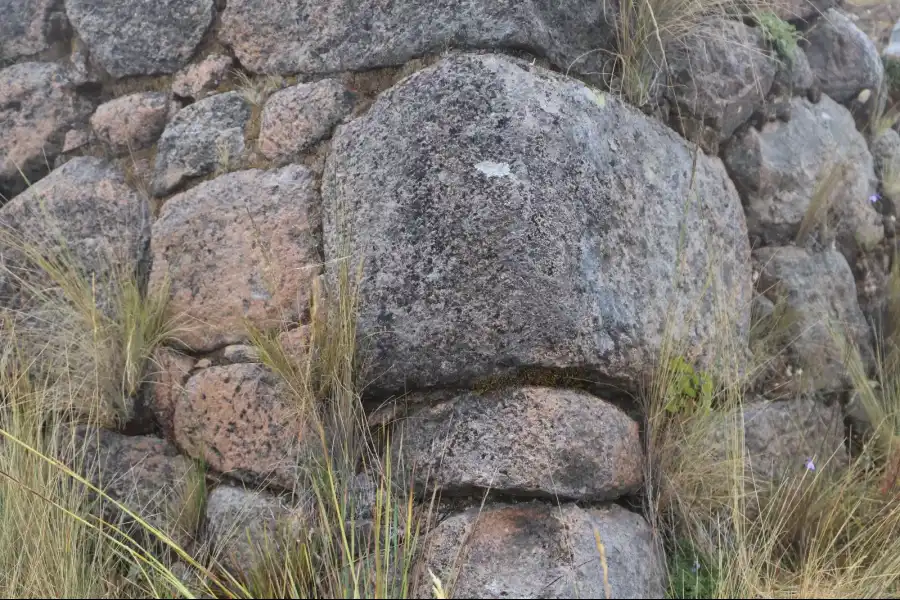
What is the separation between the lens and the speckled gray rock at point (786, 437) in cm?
222

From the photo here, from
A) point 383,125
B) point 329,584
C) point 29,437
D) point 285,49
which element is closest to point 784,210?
point 383,125

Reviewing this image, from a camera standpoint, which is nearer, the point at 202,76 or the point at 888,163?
the point at 202,76

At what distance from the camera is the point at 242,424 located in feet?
6.81

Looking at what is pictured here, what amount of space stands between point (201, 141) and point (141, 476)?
0.93m

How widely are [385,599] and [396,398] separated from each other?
0.53 meters

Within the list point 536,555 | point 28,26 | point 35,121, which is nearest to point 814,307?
point 536,555

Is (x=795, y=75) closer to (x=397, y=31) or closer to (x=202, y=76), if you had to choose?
(x=397, y=31)

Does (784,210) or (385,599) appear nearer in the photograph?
(385,599)

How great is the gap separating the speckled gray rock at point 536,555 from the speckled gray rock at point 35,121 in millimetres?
1777

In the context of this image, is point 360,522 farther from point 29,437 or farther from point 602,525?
point 29,437

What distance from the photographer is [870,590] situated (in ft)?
5.68

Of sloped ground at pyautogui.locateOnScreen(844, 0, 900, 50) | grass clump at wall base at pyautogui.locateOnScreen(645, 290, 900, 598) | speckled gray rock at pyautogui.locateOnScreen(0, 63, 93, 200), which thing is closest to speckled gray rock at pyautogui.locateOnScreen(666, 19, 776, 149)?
grass clump at wall base at pyautogui.locateOnScreen(645, 290, 900, 598)

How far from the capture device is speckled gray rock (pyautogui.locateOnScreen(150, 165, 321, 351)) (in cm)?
212

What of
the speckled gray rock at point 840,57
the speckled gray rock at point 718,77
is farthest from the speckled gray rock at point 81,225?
the speckled gray rock at point 840,57
